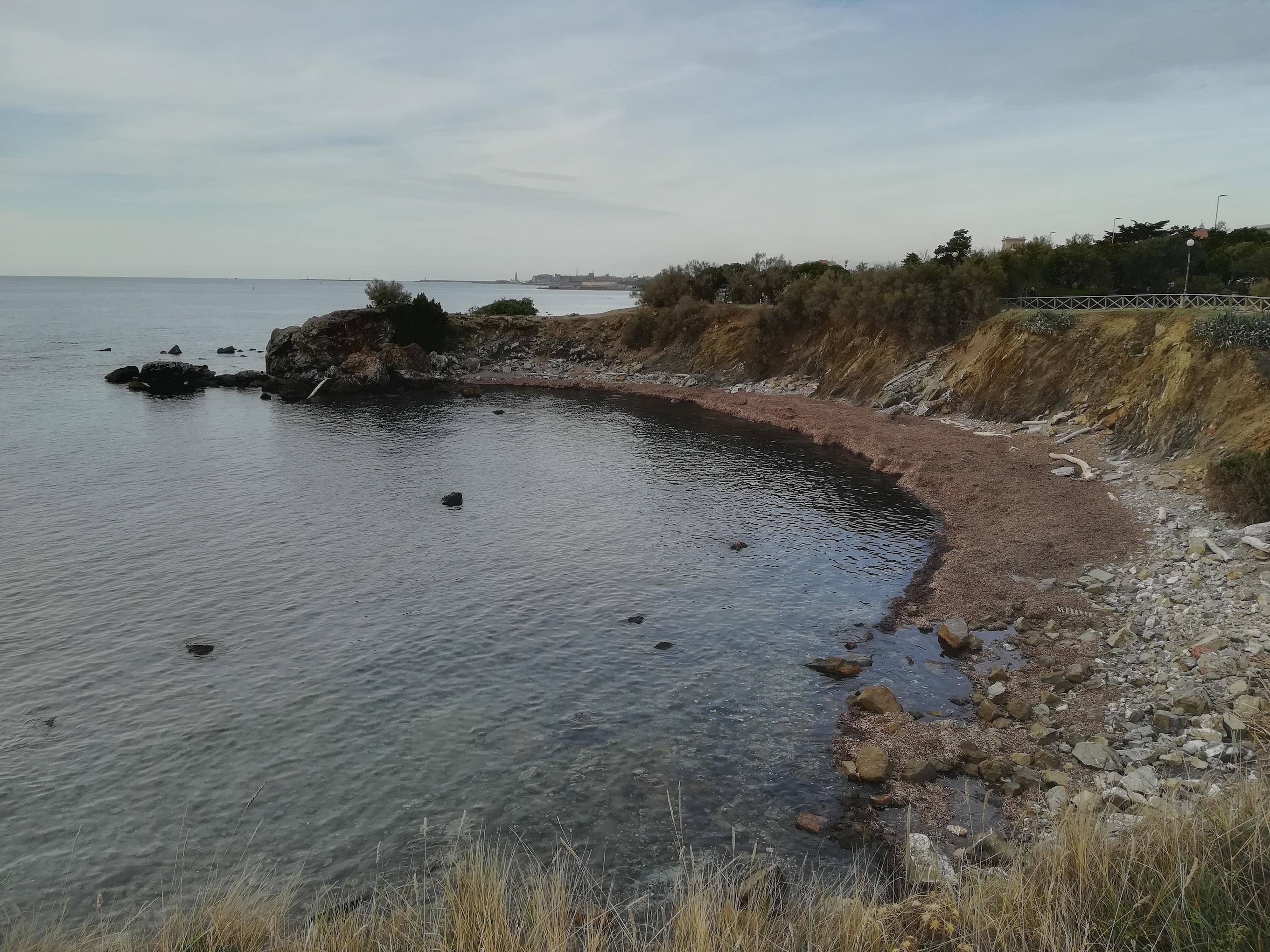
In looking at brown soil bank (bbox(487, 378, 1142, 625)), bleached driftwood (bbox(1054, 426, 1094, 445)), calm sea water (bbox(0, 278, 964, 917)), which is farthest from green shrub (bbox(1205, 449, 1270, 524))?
bleached driftwood (bbox(1054, 426, 1094, 445))

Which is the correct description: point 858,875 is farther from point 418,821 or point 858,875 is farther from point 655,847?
point 418,821

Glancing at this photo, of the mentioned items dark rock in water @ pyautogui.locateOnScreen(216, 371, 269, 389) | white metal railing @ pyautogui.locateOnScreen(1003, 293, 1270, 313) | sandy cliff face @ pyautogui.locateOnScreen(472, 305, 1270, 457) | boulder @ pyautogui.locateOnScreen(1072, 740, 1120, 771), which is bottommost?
boulder @ pyautogui.locateOnScreen(1072, 740, 1120, 771)

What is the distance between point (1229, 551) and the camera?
23422 millimetres

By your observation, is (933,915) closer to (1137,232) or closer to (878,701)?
(878,701)

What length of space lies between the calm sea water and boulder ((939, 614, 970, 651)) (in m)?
0.66

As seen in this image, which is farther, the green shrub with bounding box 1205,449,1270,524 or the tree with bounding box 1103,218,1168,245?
the tree with bounding box 1103,218,1168,245

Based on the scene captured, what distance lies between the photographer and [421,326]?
3383 inches

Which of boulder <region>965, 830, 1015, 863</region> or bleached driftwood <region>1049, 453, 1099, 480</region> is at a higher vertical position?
bleached driftwood <region>1049, 453, 1099, 480</region>

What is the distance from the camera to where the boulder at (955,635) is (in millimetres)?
22031

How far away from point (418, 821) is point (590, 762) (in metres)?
3.68

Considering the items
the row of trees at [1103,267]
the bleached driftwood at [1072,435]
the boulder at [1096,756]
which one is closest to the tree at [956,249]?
the row of trees at [1103,267]

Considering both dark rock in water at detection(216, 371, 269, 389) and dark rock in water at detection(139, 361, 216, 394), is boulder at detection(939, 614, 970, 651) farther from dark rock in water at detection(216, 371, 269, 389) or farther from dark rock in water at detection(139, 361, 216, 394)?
dark rock in water at detection(216, 371, 269, 389)

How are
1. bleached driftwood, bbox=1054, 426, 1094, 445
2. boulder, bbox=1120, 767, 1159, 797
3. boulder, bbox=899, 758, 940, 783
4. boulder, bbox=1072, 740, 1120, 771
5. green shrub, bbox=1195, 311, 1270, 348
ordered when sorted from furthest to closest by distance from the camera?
bleached driftwood, bbox=1054, 426, 1094, 445, green shrub, bbox=1195, 311, 1270, 348, boulder, bbox=899, 758, 940, 783, boulder, bbox=1072, 740, 1120, 771, boulder, bbox=1120, 767, 1159, 797

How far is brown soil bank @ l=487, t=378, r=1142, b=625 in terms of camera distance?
2498 centimetres
